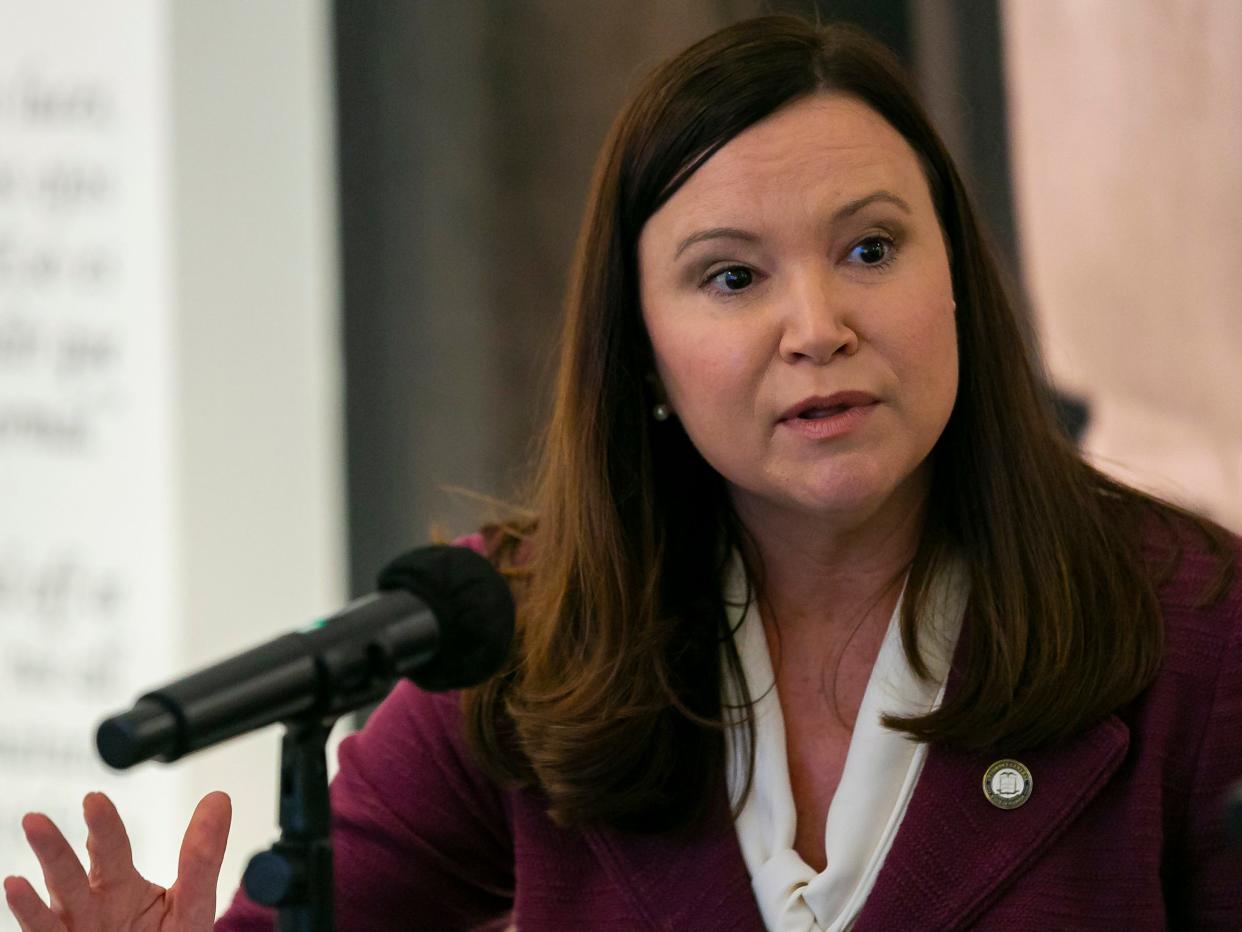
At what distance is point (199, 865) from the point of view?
1318 millimetres

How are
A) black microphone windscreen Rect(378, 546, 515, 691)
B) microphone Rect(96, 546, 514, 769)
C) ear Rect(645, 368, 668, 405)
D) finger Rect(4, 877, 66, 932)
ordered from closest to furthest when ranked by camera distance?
microphone Rect(96, 546, 514, 769) → black microphone windscreen Rect(378, 546, 515, 691) → finger Rect(4, 877, 66, 932) → ear Rect(645, 368, 668, 405)

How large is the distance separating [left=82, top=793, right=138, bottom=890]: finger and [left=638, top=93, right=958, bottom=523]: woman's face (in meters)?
0.64

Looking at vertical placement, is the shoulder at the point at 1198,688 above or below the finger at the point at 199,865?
above

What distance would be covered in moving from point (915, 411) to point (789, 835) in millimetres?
434

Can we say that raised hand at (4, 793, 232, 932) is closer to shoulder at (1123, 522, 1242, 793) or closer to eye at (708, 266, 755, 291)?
eye at (708, 266, 755, 291)

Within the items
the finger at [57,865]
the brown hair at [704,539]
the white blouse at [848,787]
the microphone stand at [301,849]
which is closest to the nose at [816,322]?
the brown hair at [704,539]

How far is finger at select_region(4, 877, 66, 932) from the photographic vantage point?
4.06 feet

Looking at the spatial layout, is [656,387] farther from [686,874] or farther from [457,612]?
[457,612]

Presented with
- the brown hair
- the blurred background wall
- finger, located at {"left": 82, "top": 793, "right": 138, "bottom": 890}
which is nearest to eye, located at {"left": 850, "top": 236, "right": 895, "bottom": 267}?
the brown hair

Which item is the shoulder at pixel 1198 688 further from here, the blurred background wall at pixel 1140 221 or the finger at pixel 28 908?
the finger at pixel 28 908

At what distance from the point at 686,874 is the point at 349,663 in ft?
2.29

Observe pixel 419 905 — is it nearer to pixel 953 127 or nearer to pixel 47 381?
pixel 953 127

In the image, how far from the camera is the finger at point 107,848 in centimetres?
128

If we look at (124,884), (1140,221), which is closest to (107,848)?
(124,884)
